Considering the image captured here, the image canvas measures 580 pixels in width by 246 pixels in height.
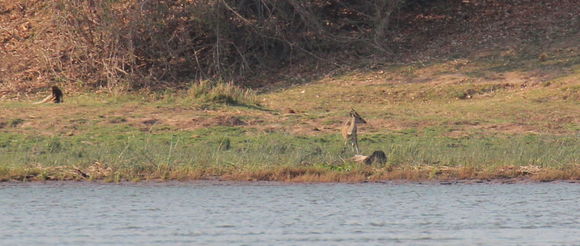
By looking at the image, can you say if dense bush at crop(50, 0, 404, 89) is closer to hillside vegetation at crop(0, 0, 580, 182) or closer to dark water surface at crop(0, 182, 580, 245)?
hillside vegetation at crop(0, 0, 580, 182)

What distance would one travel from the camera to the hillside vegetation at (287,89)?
13242 millimetres

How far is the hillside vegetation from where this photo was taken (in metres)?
13.2

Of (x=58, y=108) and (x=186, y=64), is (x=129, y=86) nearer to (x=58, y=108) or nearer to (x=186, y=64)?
(x=186, y=64)

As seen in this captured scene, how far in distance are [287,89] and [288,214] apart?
9.83 m

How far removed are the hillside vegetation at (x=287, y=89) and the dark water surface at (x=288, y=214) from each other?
58cm

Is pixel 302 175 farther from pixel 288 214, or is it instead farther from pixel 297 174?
pixel 288 214

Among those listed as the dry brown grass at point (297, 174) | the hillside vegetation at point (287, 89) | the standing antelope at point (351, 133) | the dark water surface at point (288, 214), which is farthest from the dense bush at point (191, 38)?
the dark water surface at point (288, 214)

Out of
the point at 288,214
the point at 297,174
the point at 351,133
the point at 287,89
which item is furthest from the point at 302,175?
the point at 287,89

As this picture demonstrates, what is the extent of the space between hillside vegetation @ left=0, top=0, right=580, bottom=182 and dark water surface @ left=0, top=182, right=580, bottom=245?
1.90 ft

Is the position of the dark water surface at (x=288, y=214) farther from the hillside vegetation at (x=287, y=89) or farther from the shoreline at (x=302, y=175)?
the hillside vegetation at (x=287, y=89)

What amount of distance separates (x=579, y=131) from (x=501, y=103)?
2.60m

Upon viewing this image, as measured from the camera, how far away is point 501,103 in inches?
712

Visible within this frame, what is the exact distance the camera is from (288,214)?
1084 cm

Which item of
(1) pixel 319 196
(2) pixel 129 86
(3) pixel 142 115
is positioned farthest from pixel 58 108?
(1) pixel 319 196
